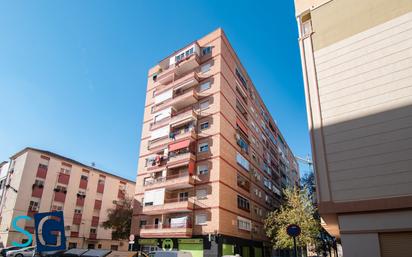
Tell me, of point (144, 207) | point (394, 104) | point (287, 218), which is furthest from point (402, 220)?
point (144, 207)

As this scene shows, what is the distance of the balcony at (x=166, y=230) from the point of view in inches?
1027

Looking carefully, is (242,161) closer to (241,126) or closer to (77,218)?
(241,126)

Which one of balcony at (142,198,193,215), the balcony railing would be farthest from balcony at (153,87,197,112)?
the balcony railing

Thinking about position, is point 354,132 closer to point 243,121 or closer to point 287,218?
point 287,218

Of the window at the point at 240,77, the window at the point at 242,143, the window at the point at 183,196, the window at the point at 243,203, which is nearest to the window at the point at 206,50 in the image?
the window at the point at 240,77

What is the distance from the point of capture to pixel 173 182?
28906 mm

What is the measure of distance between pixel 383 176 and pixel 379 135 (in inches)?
65.8

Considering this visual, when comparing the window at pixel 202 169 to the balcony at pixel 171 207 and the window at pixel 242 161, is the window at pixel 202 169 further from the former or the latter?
the window at pixel 242 161

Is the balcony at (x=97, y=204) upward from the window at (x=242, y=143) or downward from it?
downward

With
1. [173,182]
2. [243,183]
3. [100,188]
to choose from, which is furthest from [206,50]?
[100,188]

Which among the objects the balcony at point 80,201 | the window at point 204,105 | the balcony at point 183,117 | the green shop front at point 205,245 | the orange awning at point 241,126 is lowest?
the green shop front at point 205,245

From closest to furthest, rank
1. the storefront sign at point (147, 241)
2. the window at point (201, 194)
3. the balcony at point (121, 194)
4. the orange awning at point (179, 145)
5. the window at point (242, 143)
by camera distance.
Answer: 1. the window at point (201, 194)
2. the storefront sign at point (147, 241)
3. the orange awning at point (179, 145)
4. the window at point (242, 143)
5. the balcony at point (121, 194)

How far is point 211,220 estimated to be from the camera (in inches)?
1024

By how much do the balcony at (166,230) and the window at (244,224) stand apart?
6.13m
